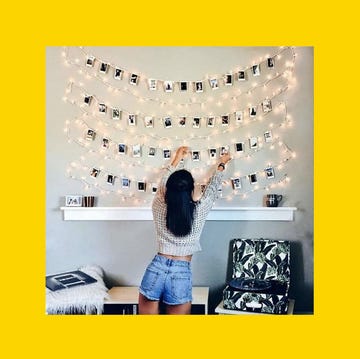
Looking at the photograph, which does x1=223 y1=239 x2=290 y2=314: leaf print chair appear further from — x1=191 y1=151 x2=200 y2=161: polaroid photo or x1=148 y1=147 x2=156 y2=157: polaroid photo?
x1=148 y1=147 x2=156 y2=157: polaroid photo

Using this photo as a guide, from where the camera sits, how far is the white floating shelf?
11.5 ft

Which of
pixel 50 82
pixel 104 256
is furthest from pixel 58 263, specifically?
pixel 50 82

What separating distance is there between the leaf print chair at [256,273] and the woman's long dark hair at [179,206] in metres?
0.62

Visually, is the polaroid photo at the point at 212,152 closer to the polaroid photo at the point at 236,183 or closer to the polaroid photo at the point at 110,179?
the polaroid photo at the point at 236,183

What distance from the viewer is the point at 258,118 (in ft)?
11.5

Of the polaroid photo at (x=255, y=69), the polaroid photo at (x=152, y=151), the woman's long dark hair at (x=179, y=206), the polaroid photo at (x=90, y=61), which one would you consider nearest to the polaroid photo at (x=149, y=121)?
the polaroid photo at (x=152, y=151)

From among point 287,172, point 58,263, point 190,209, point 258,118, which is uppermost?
point 258,118

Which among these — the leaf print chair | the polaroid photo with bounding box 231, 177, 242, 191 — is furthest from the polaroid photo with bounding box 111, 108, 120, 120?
the leaf print chair

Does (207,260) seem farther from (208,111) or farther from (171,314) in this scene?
(208,111)

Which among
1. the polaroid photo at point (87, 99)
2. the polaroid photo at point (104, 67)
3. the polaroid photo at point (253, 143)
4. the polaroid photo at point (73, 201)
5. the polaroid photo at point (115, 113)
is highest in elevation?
the polaroid photo at point (104, 67)

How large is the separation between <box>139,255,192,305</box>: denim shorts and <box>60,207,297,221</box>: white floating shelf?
63 cm

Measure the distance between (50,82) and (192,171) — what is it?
1180 millimetres

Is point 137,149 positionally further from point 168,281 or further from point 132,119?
point 168,281

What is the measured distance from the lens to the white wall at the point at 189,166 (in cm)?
351
